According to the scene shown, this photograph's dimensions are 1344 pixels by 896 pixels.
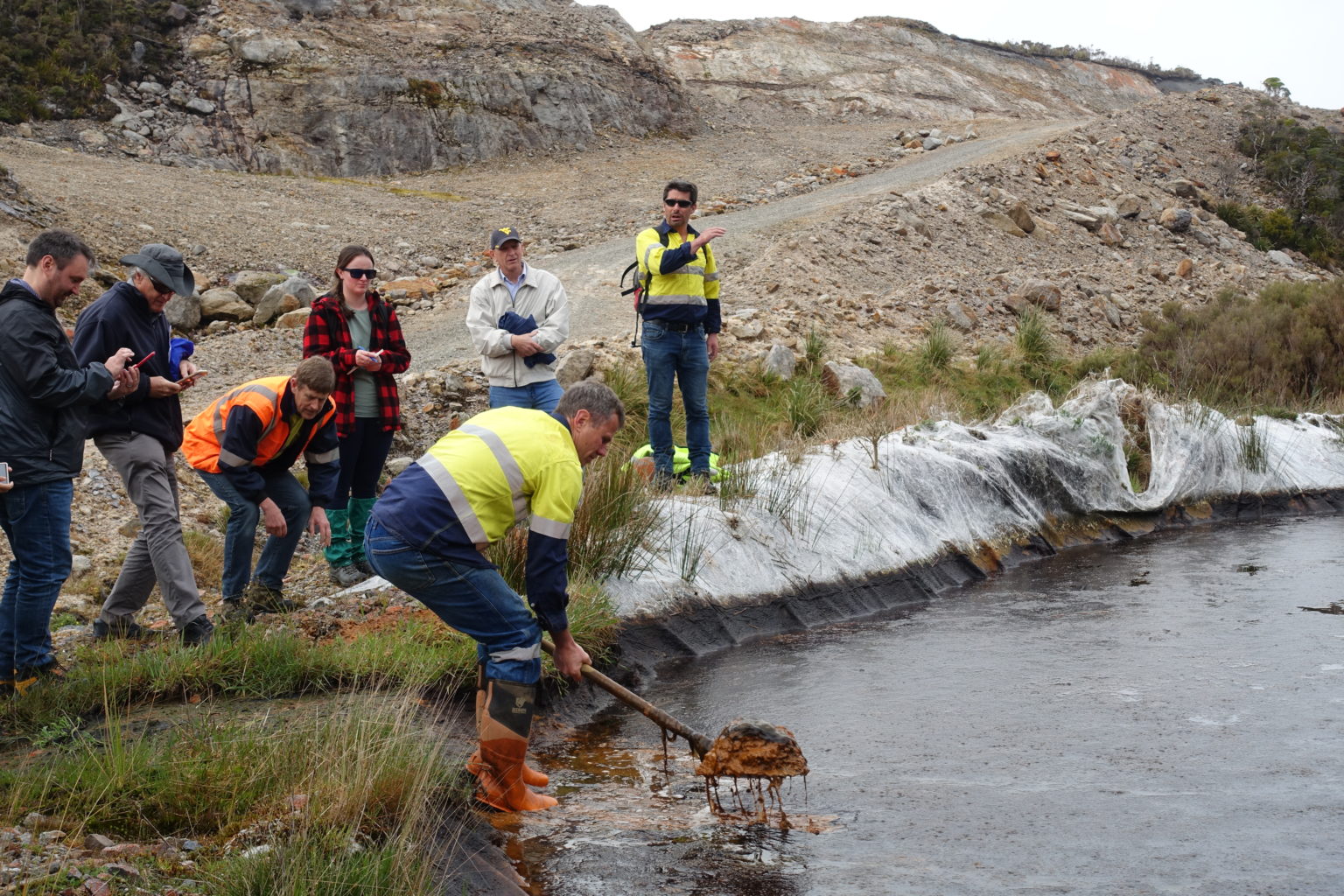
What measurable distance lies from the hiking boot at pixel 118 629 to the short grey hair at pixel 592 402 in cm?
281

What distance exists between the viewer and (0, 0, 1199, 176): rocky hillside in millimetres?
23906

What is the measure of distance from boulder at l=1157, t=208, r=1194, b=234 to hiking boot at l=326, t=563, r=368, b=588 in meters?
19.1

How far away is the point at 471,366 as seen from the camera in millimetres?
11664

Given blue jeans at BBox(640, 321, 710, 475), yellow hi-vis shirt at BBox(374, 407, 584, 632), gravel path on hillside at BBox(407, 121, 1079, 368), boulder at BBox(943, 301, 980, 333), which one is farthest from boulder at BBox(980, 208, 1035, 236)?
yellow hi-vis shirt at BBox(374, 407, 584, 632)

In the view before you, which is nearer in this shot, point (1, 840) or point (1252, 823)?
point (1, 840)

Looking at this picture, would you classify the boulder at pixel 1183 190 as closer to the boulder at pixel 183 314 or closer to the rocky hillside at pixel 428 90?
the rocky hillside at pixel 428 90

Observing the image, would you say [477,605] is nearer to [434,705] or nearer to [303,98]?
[434,705]

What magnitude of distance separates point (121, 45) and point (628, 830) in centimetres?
2468

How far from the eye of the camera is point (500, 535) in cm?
453

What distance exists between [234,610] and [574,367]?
5.49 m

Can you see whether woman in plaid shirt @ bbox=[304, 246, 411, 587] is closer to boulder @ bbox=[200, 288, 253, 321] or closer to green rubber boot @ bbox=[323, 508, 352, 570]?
green rubber boot @ bbox=[323, 508, 352, 570]

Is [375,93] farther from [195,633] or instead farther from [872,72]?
[195,633]

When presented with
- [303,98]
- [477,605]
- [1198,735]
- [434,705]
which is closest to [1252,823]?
[1198,735]

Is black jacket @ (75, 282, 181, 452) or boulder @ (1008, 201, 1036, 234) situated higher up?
boulder @ (1008, 201, 1036, 234)
